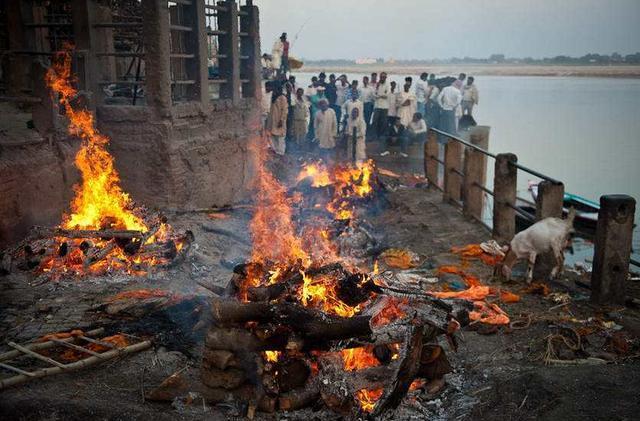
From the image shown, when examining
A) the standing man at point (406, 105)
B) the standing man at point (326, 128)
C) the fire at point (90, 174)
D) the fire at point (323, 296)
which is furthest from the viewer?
the standing man at point (406, 105)

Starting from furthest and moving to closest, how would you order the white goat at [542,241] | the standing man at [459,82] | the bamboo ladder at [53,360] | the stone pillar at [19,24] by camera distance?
the standing man at [459,82] → the stone pillar at [19,24] → the white goat at [542,241] → the bamboo ladder at [53,360]

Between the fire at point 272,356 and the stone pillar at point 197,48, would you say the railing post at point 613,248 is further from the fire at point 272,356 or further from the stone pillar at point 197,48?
the stone pillar at point 197,48

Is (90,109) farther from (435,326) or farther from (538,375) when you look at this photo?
(538,375)

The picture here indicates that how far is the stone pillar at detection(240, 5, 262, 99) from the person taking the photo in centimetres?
1339

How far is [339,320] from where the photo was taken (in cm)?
502

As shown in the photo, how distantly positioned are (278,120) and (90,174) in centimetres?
885

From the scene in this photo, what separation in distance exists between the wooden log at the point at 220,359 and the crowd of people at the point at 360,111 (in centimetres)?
1354

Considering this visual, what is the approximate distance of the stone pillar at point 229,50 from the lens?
12.3m

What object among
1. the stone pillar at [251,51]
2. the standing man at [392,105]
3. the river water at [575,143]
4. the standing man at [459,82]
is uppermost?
the stone pillar at [251,51]

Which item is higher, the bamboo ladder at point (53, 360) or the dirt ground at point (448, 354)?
the bamboo ladder at point (53, 360)

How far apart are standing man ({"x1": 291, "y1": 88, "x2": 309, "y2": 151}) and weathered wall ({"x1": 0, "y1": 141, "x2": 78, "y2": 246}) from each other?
1049cm

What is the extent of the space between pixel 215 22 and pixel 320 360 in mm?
9520

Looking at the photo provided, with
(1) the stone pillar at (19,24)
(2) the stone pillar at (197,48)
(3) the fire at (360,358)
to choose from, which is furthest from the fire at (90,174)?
(3) the fire at (360,358)

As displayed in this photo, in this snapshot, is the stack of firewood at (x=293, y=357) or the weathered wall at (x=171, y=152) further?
the weathered wall at (x=171, y=152)
